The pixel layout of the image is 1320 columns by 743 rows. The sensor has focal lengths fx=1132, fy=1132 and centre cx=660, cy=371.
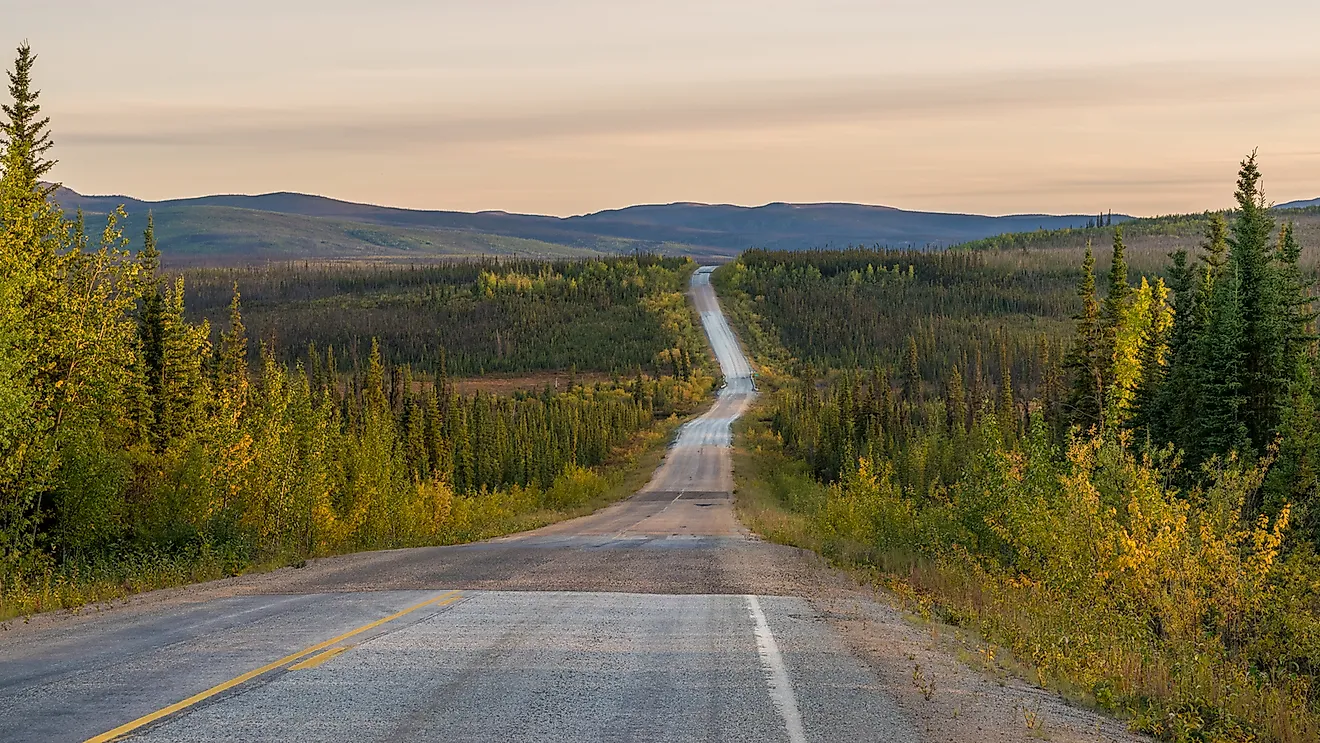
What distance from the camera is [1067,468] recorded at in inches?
1030

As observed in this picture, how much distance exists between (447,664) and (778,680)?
2.96m

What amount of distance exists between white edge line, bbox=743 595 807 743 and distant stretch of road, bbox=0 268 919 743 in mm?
29

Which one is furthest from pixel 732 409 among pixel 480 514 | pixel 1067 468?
pixel 1067 468

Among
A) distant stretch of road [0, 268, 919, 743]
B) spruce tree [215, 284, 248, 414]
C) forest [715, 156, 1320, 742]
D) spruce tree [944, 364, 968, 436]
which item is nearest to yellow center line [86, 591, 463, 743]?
distant stretch of road [0, 268, 919, 743]

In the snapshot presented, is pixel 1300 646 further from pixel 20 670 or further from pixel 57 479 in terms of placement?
pixel 57 479

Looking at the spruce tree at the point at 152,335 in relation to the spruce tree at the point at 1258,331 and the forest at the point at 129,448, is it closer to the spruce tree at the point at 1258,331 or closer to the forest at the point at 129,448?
the forest at the point at 129,448

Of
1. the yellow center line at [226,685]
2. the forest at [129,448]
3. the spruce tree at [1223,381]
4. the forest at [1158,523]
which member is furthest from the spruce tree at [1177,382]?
the yellow center line at [226,685]

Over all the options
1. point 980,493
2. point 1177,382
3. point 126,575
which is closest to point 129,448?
point 126,575

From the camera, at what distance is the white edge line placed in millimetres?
8148

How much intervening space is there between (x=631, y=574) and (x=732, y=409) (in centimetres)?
11370

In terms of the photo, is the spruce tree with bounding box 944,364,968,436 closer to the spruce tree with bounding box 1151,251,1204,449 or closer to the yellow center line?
the spruce tree with bounding box 1151,251,1204,449

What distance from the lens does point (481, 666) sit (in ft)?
33.3

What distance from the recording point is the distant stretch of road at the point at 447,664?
796 centimetres

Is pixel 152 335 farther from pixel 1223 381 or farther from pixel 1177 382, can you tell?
→ pixel 1177 382
